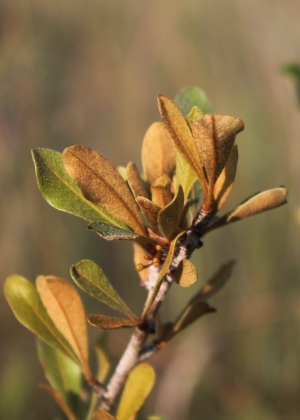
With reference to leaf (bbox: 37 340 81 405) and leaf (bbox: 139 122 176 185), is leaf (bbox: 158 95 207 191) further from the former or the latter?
leaf (bbox: 37 340 81 405)

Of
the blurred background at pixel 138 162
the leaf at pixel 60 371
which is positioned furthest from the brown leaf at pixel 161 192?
the blurred background at pixel 138 162

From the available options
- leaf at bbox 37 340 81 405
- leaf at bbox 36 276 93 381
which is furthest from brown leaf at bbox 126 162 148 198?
leaf at bbox 37 340 81 405

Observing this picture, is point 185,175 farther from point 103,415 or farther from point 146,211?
point 103,415

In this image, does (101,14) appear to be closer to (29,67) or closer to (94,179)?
(29,67)

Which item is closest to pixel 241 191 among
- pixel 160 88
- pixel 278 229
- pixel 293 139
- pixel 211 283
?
pixel 278 229

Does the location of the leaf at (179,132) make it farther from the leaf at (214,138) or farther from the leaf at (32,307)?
the leaf at (32,307)

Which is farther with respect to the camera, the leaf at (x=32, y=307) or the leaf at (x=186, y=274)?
the leaf at (x=32, y=307)
